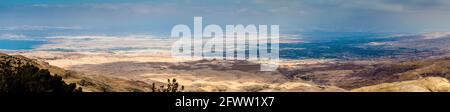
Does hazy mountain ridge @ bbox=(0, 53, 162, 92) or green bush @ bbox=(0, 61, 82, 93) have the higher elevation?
green bush @ bbox=(0, 61, 82, 93)

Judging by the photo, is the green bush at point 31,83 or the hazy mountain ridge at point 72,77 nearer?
the green bush at point 31,83

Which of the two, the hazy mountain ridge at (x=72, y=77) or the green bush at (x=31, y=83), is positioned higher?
the green bush at (x=31, y=83)

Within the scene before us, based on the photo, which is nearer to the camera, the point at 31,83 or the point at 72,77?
the point at 31,83

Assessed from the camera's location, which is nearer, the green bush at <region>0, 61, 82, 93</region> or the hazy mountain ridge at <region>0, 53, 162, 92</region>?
the green bush at <region>0, 61, 82, 93</region>

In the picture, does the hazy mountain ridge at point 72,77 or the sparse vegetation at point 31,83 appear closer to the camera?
the sparse vegetation at point 31,83

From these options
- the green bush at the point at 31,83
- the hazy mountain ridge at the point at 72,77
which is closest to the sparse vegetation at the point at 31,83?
the green bush at the point at 31,83

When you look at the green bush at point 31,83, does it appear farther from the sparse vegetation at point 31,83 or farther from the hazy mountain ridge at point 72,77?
the hazy mountain ridge at point 72,77

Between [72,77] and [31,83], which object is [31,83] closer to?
[31,83]

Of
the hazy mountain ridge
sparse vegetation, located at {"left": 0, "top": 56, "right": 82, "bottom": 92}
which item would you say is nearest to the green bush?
sparse vegetation, located at {"left": 0, "top": 56, "right": 82, "bottom": 92}

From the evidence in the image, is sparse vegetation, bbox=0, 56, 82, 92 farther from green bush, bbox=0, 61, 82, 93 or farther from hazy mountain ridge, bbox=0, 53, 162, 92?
hazy mountain ridge, bbox=0, 53, 162, 92

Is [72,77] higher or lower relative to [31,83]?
lower

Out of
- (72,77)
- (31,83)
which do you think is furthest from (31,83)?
(72,77)
